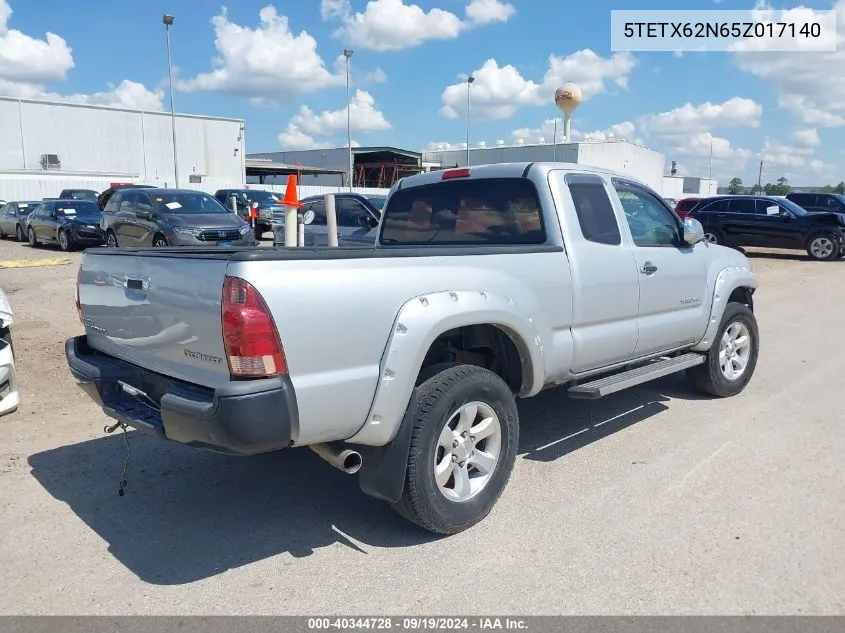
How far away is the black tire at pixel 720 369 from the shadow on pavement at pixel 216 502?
116cm

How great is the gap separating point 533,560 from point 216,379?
5.75 ft

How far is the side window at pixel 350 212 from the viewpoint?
41.8 ft

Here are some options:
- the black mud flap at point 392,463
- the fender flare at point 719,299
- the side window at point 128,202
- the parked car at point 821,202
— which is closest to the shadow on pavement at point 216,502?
the black mud flap at point 392,463

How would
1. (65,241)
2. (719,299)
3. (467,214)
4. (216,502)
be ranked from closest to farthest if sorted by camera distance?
(216,502) < (467,214) < (719,299) < (65,241)

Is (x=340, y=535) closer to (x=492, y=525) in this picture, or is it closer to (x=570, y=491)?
(x=492, y=525)

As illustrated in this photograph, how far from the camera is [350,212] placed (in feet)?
42.7

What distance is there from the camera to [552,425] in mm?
5328

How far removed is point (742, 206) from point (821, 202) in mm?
7412

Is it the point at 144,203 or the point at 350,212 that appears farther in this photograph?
the point at 144,203

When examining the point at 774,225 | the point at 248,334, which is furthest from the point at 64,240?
the point at 774,225

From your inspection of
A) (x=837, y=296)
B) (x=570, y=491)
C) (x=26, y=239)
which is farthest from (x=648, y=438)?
(x=26, y=239)

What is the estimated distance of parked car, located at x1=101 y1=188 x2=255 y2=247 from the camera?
1427cm

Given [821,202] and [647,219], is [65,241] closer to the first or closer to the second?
[647,219]

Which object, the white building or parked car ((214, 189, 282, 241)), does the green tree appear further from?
parked car ((214, 189, 282, 241))
